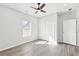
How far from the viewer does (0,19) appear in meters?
3.71

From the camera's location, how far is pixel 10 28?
4312 mm

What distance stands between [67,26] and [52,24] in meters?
1.28

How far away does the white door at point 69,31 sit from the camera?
4.89 metres

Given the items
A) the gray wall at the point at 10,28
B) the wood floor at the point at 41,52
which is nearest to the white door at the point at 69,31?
the wood floor at the point at 41,52

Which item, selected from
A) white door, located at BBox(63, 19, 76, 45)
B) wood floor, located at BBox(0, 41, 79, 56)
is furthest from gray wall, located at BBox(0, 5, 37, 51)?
white door, located at BBox(63, 19, 76, 45)

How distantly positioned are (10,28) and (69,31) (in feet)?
13.6

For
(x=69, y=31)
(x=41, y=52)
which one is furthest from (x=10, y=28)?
(x=69, y=31)

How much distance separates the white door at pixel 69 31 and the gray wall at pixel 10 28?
335 cm

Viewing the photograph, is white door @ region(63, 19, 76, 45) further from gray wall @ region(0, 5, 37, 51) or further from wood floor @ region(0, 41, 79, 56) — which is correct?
gray wall @ region(0, 5, 37, 51)

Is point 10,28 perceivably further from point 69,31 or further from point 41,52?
point 69,31

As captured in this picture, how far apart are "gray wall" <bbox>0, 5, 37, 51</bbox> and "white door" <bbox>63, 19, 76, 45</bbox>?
3.35m

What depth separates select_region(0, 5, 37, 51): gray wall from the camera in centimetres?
383

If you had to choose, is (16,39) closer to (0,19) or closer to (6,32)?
(6,32)

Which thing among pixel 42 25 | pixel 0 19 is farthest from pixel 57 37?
pixel 0 19
